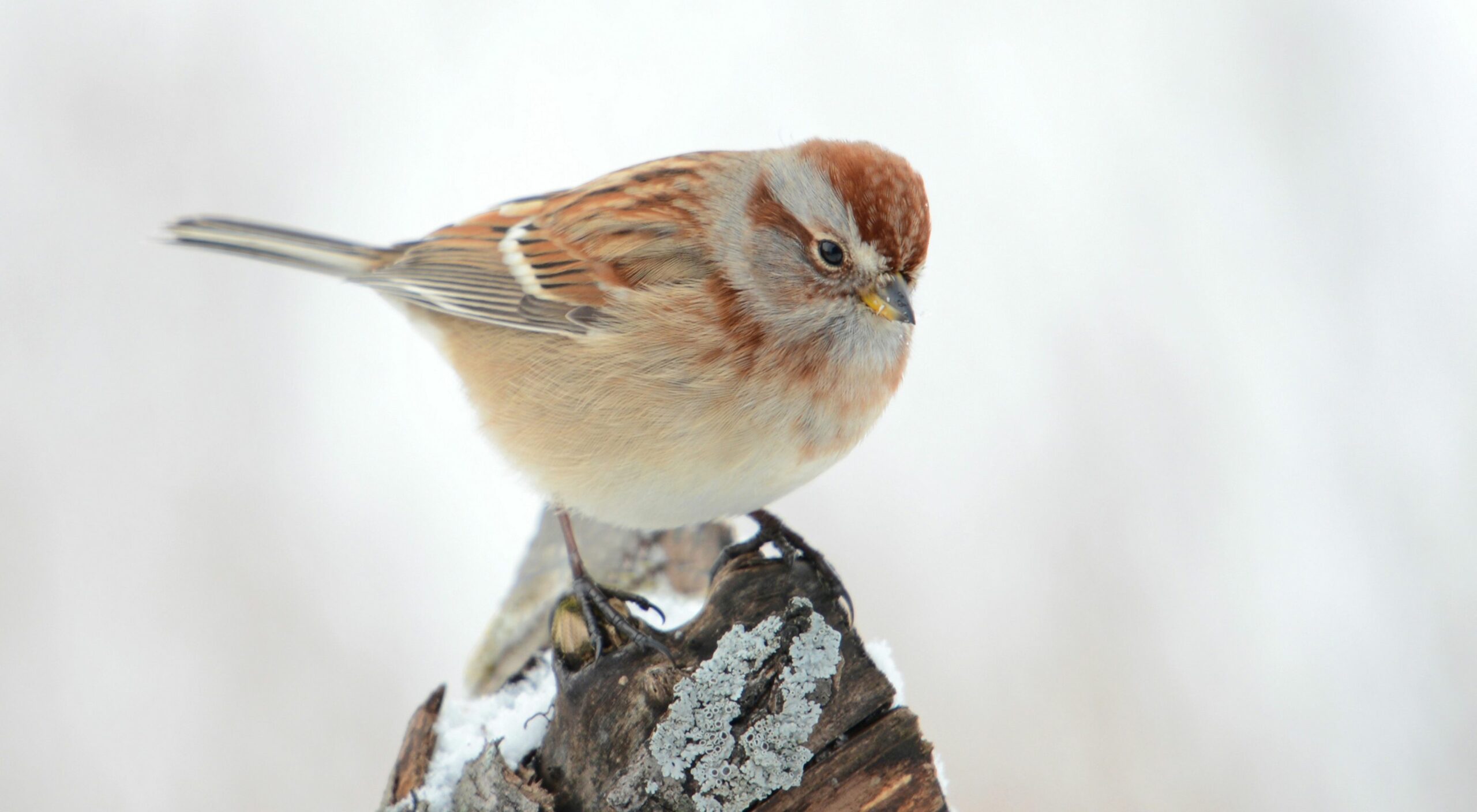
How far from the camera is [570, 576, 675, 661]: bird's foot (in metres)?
2.05

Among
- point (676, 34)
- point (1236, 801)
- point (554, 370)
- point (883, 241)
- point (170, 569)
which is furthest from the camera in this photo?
point (676, 34)

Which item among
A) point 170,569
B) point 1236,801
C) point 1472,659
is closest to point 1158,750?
point 1236,801

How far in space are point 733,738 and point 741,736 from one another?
1 centimetres

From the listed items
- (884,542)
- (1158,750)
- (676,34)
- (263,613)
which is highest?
(676,34)

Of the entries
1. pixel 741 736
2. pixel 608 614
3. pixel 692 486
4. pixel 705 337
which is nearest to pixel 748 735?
pixel 741 736

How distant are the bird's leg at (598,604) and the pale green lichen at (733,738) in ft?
0.40

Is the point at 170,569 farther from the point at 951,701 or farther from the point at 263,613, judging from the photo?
the point at 951,701

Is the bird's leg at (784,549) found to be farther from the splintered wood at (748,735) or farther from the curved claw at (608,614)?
the splintered wood at (748,735)

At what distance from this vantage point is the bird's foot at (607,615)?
2.05 meters

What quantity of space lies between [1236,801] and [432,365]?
4.07m

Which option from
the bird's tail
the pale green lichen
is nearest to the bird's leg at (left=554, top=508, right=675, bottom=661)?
the pale green lichen

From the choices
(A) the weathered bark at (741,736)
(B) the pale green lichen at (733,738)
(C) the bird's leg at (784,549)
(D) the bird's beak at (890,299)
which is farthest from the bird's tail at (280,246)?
(B) the pale green lichen at (733,738)

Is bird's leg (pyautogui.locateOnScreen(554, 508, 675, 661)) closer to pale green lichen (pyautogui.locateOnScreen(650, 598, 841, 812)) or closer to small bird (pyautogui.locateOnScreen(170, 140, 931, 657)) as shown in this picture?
small bird (pyautogui.locateOnScreen(170, 140, 931, 657))

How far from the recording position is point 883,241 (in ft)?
7.82
